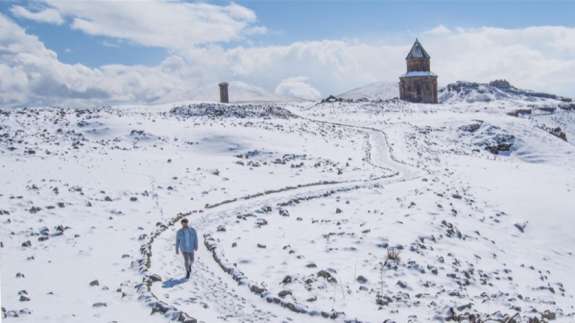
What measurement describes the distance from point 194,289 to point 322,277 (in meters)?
A: 3.49

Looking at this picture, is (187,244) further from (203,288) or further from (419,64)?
(419,64)

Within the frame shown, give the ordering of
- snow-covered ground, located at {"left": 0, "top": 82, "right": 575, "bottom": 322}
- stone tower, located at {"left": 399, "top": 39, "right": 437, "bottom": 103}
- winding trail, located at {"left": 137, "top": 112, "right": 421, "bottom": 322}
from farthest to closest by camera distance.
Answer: stone tower, located at {"left": 399, "top": 39, "right": 437, "bottom": 103}
snow-covered ground, located at {"left": 0, "top": 82, "right": 575, "bottom": 322}
winding trail, located at {"left": 137, "top": 112, "right": 421, "bottom": 322}

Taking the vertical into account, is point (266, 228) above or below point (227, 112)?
below

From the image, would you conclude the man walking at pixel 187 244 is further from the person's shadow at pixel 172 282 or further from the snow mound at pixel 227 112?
the snow mound at pixel 227 112

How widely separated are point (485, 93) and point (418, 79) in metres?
57.1

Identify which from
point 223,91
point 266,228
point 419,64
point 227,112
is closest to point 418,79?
point 419,64

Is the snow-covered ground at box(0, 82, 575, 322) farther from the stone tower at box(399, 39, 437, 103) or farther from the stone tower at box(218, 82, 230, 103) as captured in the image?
the stone tower at box(399, 39, 437, 103)

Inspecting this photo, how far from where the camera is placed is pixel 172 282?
43.6ft

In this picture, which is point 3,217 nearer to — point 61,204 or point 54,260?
point 61,204

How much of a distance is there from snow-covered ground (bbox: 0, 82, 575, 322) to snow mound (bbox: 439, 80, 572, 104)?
94724 millimetres

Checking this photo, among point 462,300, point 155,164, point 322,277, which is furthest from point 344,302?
point 155,164

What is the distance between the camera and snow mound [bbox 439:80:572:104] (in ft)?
Answer: 425

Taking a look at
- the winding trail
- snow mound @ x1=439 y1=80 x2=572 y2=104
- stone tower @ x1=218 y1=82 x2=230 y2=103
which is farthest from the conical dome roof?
the winding trail

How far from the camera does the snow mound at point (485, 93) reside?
129 meters
